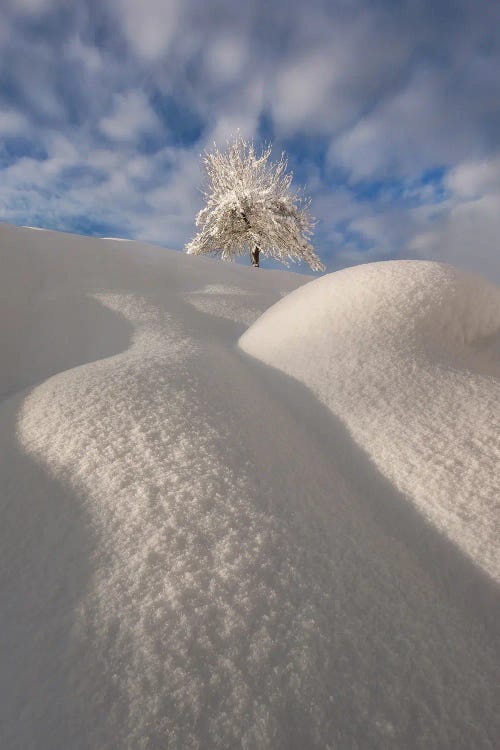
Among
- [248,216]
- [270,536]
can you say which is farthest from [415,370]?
[248,216]

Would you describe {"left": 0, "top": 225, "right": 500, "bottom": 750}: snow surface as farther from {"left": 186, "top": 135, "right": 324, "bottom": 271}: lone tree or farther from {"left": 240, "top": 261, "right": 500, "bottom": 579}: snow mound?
{"left": 186, "top": 135, "right": 324, "bottom": 271}: lone tree

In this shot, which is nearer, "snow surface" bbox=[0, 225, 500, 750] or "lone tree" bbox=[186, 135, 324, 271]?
"snow surface" bbox=[0, 225, 500, 750]

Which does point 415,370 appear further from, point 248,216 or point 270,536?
point 248,216

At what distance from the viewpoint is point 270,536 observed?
651 mm

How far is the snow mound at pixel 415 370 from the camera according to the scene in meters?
0.84

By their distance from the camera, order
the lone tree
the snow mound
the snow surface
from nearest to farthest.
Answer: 1. the snow surface
2. the snow mound
3. the lone tree

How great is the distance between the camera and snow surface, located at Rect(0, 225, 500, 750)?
463 millimetres

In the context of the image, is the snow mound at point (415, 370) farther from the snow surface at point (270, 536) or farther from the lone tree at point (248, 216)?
the lone tree at point (248, 216)

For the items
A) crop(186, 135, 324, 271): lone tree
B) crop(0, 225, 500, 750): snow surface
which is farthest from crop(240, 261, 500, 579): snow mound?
crop(186, 135, 324, 271): lone tree

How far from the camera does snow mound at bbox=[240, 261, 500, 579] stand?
2.75 ft

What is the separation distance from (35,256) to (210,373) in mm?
1677

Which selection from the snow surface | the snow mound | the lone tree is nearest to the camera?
the snow surface

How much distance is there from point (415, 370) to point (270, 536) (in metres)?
0.67

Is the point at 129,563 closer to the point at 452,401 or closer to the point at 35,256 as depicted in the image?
the point at 452,401
